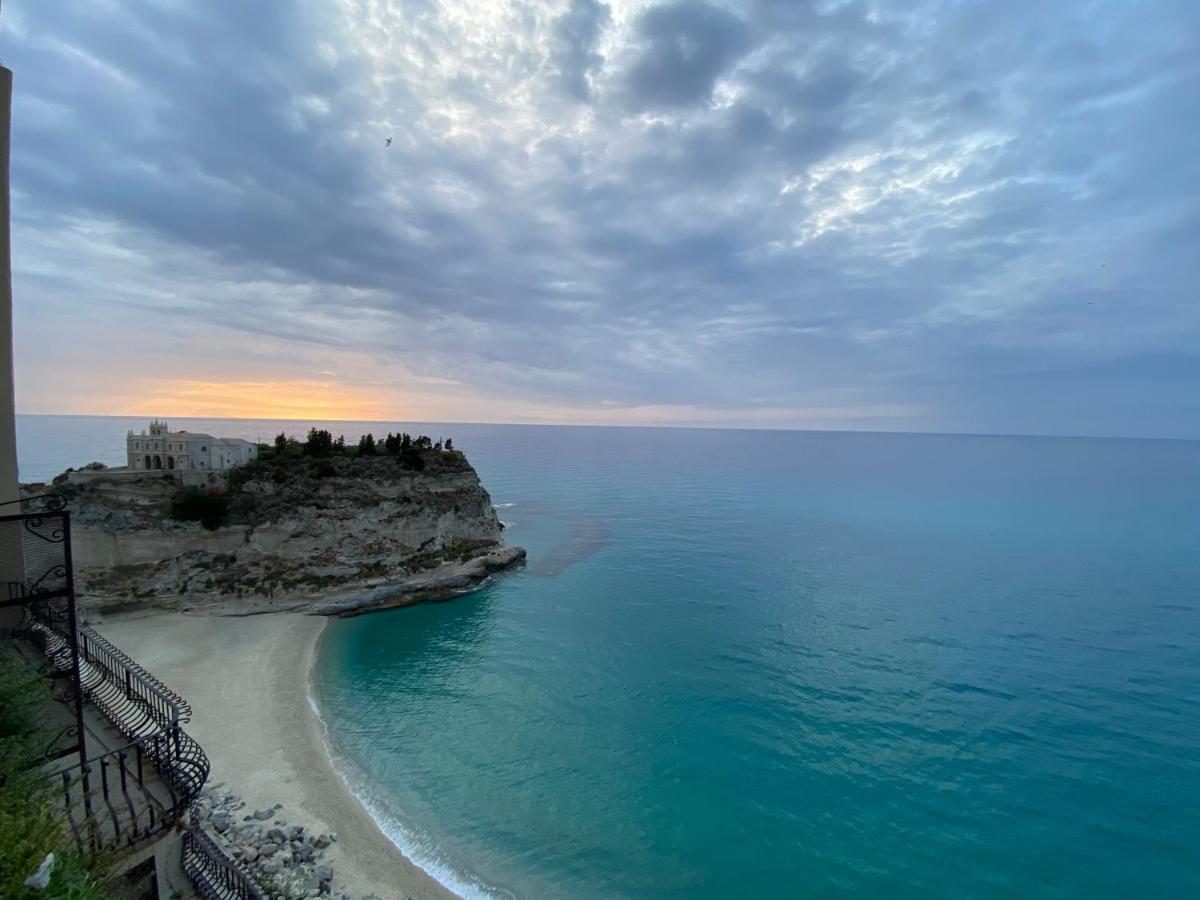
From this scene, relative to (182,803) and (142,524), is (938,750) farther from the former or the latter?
(142,524)

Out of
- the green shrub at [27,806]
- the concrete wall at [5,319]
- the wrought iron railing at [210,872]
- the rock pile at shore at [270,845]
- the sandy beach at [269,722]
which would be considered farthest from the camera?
the sandy beach at [269,722]

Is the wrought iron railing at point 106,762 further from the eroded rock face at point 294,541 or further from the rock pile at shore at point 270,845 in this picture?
the eroded rock face at point 294,541

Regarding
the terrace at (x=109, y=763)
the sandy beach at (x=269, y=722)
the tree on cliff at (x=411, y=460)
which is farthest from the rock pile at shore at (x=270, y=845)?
the tree on cliff at (x=411, y=460)

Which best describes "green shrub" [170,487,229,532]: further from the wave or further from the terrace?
the terrace

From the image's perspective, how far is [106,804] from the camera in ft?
29.5

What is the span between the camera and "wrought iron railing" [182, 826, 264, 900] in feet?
35.9

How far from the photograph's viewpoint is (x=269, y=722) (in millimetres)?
22703

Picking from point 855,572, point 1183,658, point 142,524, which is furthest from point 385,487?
point 1183,658

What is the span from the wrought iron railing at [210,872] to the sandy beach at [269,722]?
4.33 m

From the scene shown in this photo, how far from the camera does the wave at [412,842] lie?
15594mm

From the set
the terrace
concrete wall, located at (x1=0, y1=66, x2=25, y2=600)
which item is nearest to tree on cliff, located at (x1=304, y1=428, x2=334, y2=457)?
the terrace

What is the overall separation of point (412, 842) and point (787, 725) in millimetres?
16793

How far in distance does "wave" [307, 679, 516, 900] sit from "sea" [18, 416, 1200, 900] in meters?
0.10

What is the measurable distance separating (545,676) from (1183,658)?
3870cm
